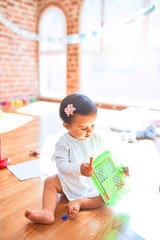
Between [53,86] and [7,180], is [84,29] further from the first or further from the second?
[7,180]

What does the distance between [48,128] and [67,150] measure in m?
1.49

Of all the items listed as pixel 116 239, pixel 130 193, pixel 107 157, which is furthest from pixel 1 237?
pixel 130 193

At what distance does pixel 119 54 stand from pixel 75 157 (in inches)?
116

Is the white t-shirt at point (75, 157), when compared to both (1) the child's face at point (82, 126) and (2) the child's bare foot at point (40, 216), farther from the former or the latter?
(2) the child's bare foot at point (40, 216)

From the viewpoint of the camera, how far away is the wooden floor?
3.03ft

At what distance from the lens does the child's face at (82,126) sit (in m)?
1.04

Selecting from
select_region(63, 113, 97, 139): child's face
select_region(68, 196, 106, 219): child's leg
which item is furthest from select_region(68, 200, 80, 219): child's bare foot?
select_region(63, 113, 97, 139): child's face

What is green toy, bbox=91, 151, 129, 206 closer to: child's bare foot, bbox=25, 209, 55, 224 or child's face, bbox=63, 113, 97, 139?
child's face, bbox=63, 113, 97, 139

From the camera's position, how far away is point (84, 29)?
400 cm

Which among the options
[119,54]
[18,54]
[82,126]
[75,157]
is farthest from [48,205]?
[18,54]

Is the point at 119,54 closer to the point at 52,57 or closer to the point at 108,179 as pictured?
the point at 52,57

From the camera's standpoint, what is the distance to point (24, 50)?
14.5 ft

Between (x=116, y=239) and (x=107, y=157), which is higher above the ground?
(x=107, y=157)

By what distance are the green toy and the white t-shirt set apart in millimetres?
76
